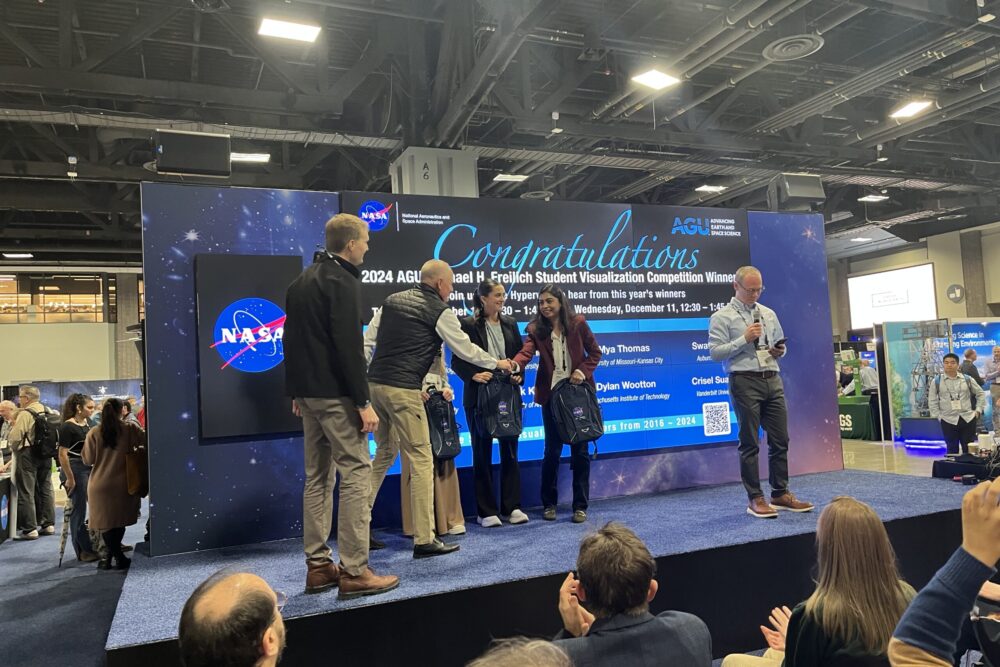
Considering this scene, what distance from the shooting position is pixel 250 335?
457 centimetres

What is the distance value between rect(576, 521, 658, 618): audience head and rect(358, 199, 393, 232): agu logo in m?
3.63

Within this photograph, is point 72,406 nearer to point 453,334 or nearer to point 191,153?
point 191,153

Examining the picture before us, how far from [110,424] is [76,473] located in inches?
44.6

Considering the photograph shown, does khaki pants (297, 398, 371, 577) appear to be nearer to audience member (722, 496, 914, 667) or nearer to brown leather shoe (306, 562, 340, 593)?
brown leather shoe (306, 562, 340, 593)

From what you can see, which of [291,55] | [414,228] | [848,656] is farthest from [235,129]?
[848,656]

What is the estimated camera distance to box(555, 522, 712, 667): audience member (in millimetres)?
1594

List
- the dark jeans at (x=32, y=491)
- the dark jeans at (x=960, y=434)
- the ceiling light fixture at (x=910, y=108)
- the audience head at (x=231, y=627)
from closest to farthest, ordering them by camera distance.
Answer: the audience head at (x=231, y=627) → the dark jeans at (x=32, y=491) → the dark jeans at (x=960, y=434) → the ceiling light fixture at (x=910, y=108)

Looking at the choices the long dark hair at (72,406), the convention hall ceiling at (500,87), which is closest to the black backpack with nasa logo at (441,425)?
the convention hall ceiling at (500,87)

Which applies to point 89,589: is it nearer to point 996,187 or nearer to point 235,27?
point 235,27

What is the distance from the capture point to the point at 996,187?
12.8m

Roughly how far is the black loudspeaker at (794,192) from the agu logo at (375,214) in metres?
3.79

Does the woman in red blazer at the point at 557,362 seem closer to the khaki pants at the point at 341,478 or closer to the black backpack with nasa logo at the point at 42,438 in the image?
the khaki pants at the point at 341,478

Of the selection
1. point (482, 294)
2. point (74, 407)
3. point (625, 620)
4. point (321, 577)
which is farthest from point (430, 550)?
point (74, 407)

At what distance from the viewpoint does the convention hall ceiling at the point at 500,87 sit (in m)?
6.50
